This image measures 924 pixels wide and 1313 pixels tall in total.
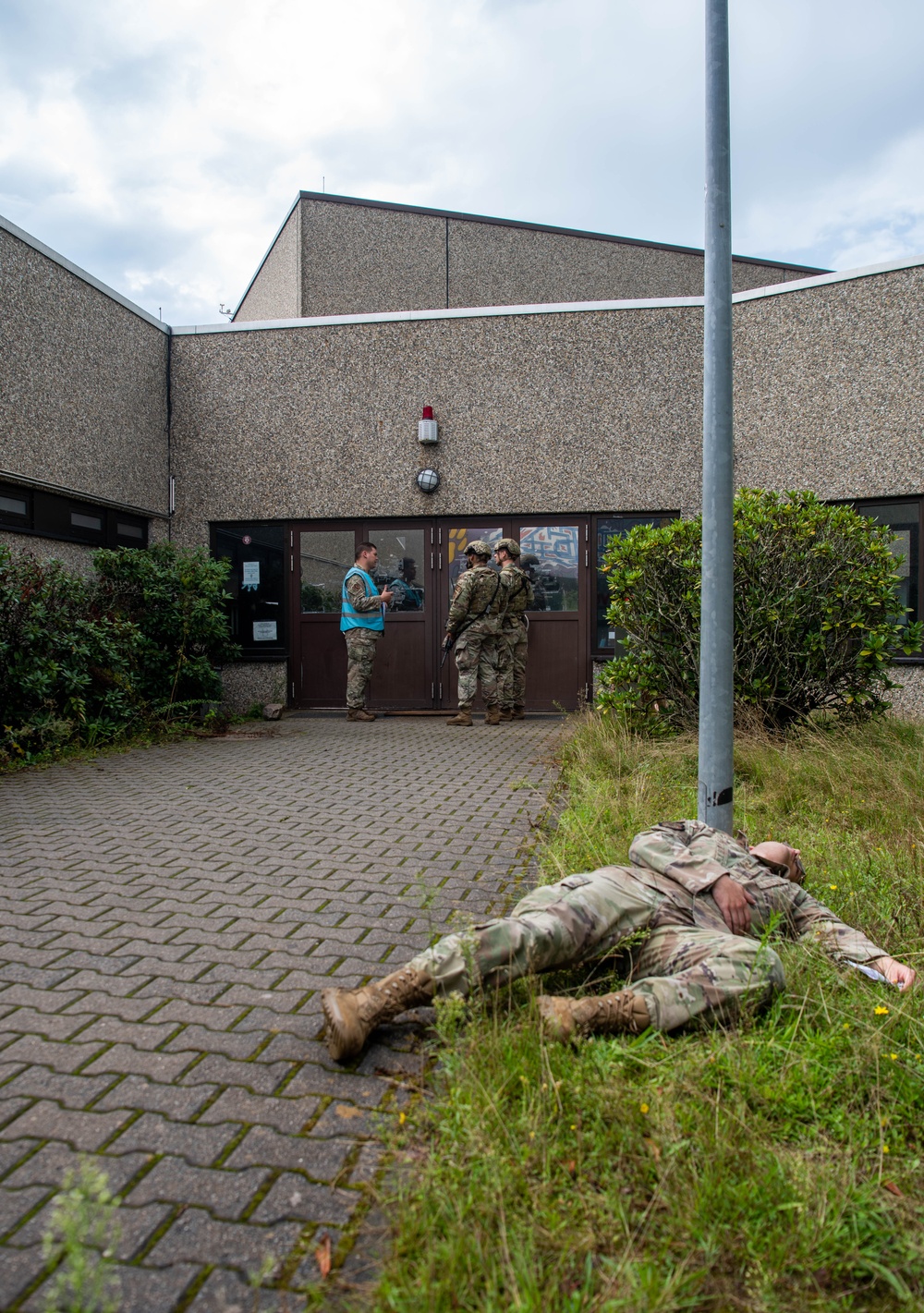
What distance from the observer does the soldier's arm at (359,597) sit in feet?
33.2

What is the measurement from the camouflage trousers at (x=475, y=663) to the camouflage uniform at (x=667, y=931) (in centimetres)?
673

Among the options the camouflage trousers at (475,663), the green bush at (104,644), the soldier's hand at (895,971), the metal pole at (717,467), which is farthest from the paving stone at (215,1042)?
the camouflage trousers at (475,663)

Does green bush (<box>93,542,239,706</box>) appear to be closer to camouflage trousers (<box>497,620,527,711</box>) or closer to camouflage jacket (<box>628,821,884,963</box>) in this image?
camouflage trousers (<box>497,620,527,711</box>)

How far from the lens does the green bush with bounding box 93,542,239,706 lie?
9156mm

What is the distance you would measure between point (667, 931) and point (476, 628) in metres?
7.14

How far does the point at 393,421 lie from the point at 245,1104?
369 inches

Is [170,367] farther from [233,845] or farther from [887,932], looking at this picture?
[887,932]

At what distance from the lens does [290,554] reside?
1103cm

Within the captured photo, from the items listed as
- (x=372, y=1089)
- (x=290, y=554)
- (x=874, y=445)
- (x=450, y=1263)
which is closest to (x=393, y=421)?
(x=290, y=554)

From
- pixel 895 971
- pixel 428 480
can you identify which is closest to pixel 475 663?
pixel 428 480

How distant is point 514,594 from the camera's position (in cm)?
999

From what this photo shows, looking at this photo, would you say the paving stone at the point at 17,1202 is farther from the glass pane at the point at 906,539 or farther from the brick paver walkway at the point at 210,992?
the glass pane at the point at 906,539

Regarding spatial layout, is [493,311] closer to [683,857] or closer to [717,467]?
[717,467]

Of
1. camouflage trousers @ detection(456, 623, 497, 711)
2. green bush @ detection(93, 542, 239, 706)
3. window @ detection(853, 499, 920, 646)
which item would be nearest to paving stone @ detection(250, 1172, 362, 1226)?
green bush @ detection(93, 542, 239, 706)
